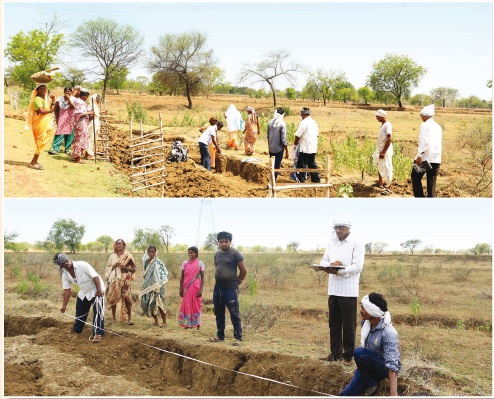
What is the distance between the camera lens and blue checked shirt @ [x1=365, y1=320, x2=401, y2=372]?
213 inches

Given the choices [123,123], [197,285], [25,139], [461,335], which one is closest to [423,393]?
[197,285]

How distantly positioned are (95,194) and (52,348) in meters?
2.61

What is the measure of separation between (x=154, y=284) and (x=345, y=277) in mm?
3213

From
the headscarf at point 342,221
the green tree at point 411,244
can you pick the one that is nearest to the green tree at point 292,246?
the green tree at point 411,244

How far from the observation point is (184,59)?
17359mm

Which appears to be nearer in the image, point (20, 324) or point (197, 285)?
point (197, 285)

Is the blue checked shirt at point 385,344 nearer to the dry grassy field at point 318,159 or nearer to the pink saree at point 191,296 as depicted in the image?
the pink saree at point 191,296

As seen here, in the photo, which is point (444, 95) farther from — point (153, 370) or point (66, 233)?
point (153, 370)

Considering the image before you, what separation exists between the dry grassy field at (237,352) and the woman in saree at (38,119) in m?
2.40

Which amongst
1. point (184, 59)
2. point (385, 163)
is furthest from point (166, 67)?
point (385, 163)

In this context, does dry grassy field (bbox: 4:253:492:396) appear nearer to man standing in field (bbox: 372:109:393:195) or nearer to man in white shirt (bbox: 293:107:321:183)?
man standing in field (bbox: 372:109:393:195)

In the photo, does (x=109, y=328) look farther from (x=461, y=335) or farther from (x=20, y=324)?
(x=461, y=335)

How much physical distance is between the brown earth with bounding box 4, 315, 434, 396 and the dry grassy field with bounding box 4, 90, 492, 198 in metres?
2.48

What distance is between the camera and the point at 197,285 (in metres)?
8.27
